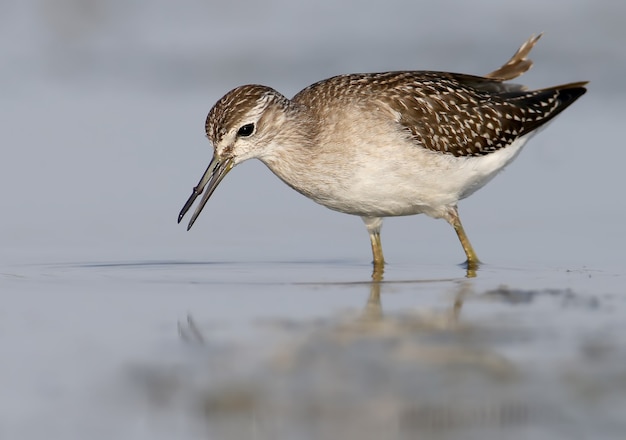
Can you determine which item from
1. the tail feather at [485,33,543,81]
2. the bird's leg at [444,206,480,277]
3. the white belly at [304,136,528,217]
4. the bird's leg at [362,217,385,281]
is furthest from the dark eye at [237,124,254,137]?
the tail feather at [485,33,543,81]

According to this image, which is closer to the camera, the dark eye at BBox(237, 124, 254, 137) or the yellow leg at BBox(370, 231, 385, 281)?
the dark eye at BBox(237, 124, 254, 137)

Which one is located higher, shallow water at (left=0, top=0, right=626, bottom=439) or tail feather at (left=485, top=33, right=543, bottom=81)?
tail feather at (left=485, top=33, right=543, bottom=81)

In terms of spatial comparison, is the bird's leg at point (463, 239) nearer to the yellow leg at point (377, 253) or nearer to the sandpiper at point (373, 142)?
the sandpiper at point (373, 142)

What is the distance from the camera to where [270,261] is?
33.8 feet

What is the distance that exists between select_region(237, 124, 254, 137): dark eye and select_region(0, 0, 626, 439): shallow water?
1.11m

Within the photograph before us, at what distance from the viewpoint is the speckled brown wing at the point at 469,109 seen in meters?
10.4

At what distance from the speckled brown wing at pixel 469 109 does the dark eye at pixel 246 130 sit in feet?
4.12

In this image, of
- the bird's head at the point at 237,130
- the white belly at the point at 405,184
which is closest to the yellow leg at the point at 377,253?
the white belly at the point at 405,184

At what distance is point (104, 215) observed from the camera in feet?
37.9

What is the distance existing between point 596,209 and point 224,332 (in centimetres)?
551

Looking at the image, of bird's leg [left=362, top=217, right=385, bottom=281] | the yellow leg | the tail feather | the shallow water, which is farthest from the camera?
the tail feather

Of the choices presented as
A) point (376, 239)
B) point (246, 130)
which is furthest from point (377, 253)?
point (246, 130)

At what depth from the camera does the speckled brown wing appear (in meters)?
10.4

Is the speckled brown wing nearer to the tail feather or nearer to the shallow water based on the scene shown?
the tail feather
